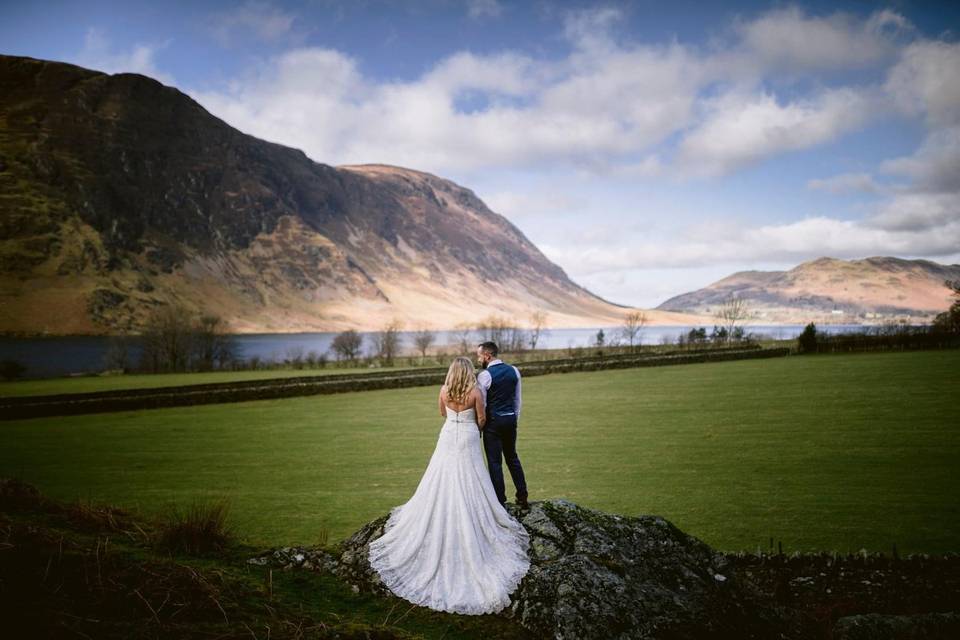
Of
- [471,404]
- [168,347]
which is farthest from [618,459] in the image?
[168,347]

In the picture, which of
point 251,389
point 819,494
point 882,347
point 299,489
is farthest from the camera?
point 882,347

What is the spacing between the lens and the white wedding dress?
6.61 meters

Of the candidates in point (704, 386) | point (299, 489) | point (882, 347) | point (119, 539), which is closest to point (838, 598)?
point (119, 539)

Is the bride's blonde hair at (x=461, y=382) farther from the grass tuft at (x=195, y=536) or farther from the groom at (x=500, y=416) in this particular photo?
the grass tuft at (x=195, y=536)

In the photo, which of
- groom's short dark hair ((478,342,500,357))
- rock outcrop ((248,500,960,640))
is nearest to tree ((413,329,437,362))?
groom's short dark hair ((478,342,500,357))

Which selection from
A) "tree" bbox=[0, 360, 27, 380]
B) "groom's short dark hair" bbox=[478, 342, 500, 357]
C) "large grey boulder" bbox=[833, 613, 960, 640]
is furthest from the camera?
"tree" bbox=[0, 360, 27, 380]

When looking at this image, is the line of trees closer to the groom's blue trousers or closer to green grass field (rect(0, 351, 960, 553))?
green grass field (rect(0, 351, 960, 553))

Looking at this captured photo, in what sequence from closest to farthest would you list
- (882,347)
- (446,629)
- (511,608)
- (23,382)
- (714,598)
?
(446,629) < (511,608) < (714,598) < (23,382) < (882,347)

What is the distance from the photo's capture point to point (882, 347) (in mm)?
61219

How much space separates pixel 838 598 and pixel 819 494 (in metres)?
5.92

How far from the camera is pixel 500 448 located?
8602 millimetres

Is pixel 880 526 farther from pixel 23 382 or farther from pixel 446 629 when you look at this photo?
pixel 23 382

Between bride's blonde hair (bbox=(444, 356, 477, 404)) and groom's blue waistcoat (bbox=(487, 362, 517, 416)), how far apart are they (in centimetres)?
102

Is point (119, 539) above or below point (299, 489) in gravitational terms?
above
